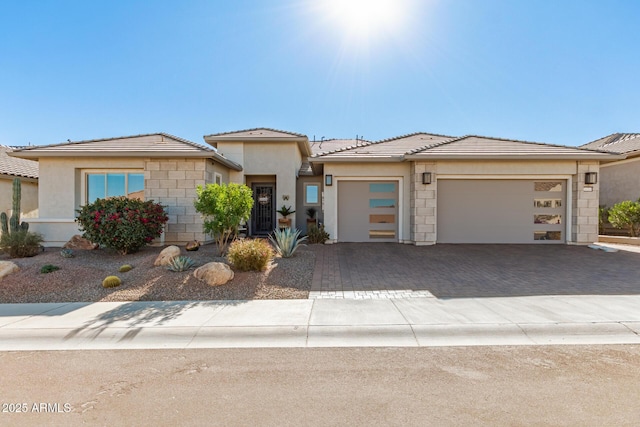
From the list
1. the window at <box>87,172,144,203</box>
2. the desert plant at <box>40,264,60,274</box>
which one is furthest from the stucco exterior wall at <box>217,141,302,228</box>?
the desert plant at <box>40,264,60,274</box>

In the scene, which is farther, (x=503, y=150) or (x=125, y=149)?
(x=503, y=150)

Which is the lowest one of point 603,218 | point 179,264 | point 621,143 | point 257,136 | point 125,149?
point 179,264

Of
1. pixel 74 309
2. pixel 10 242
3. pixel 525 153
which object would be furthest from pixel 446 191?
pixel 10 242

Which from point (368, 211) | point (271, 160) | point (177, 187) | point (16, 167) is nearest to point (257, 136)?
point (271, 160)

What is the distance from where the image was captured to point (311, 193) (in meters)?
15.4

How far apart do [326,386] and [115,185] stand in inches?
450

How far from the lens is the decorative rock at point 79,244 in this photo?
396 inches

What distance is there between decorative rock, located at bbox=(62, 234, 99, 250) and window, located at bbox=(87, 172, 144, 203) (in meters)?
1.82

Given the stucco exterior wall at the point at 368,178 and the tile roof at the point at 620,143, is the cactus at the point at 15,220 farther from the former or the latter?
the tile roof at the point at 620,143

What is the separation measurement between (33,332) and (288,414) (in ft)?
13.9

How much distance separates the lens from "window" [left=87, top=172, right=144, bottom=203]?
11.3 metres

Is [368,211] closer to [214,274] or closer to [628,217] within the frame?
[214,274]

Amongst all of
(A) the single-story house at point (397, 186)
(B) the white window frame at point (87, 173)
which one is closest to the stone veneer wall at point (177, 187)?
(A) the single-story house at point (397, 186)

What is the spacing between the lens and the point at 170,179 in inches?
424
